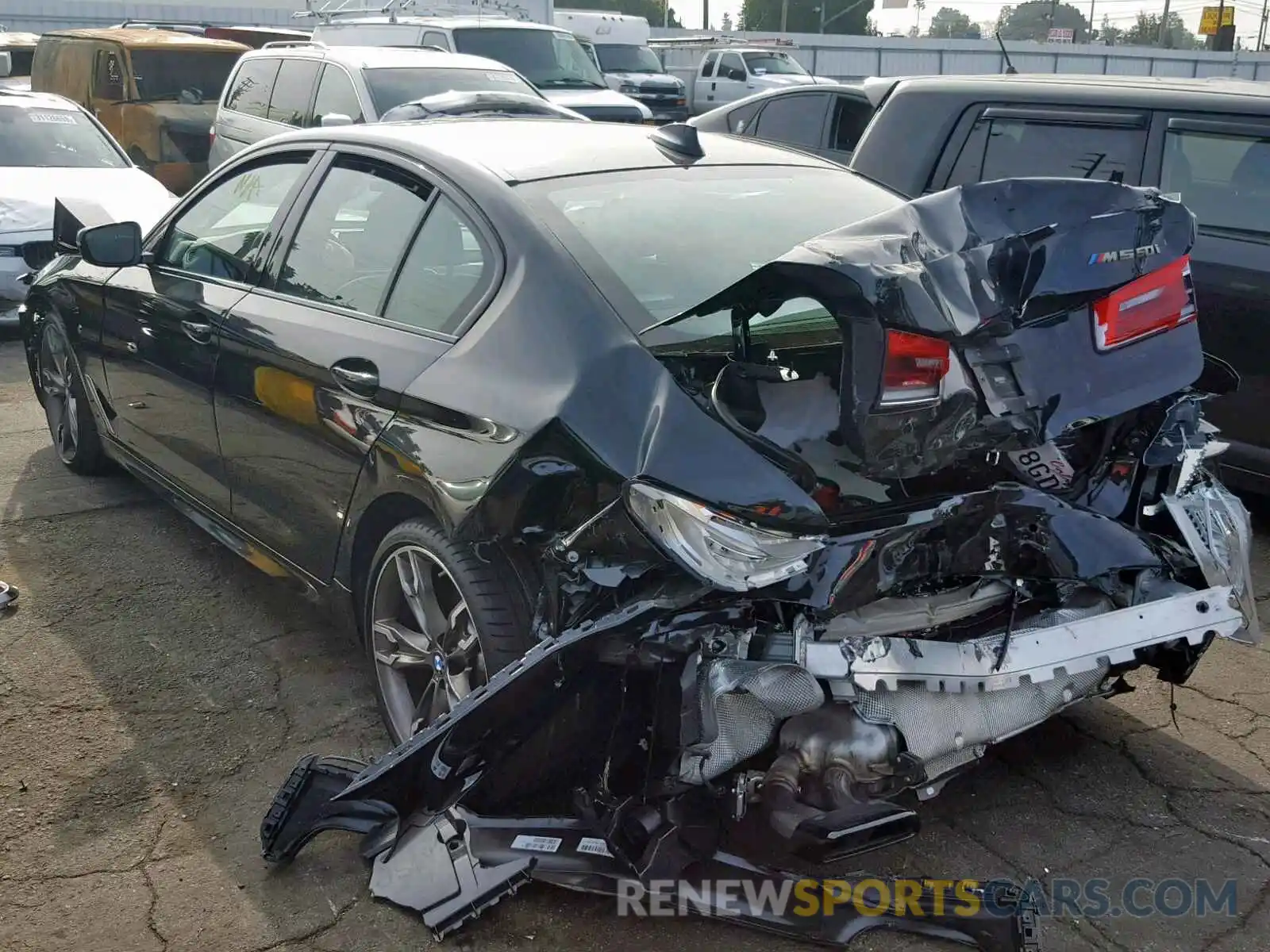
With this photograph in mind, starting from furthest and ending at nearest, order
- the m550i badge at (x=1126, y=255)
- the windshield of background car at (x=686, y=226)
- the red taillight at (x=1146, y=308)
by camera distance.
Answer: the windshield of background car at (x=686, y=226), the red taillight at (x=1146, y=308), the m550i badge at (x=1126, y=255)

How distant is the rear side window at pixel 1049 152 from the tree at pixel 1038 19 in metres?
51.6

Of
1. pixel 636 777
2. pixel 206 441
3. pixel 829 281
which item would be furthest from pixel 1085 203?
pixel 206 441

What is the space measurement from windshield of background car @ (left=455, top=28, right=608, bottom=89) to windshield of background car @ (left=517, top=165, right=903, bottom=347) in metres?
10.9

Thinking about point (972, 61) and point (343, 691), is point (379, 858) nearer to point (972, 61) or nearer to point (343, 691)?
point (343, 691)

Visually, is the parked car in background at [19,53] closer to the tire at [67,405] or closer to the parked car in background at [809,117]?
the parked car in background at [809,117]

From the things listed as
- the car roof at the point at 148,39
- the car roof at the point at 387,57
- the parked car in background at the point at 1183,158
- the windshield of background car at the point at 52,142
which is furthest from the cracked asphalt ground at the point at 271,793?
the car roof at the point at 148,39

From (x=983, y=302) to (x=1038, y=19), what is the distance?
57.6 metres

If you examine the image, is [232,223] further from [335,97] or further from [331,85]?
[331,85]

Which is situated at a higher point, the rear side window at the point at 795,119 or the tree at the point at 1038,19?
the tree at the point at 1038,19

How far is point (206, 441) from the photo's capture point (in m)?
4.14

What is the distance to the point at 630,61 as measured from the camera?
2267cm

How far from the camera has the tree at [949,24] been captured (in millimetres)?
55372

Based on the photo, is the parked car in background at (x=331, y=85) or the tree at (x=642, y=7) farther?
the tree at (x=642, y=7)

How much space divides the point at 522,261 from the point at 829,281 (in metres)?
0.88
